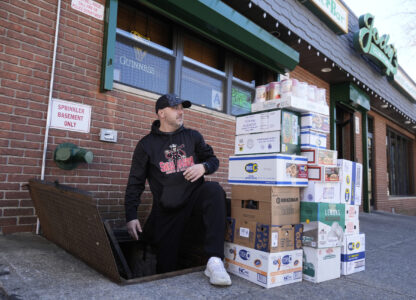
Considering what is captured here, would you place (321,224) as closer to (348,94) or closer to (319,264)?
(319,264)

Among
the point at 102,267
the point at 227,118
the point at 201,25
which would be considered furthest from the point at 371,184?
the point at 102,267

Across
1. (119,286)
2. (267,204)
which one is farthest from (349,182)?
(119,286)

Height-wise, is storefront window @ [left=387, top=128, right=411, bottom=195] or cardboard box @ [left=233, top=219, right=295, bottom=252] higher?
storefront window @ [left=387, top=128, right=411, bottom=195]

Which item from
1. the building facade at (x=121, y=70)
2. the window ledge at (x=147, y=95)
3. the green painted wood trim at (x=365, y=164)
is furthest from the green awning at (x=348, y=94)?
the window ledge at (x=147, y=95)

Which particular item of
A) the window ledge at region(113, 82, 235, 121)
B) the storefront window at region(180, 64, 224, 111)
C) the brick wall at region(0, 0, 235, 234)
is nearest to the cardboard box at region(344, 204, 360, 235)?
the brick wall at region(0, 0, 235, 234)

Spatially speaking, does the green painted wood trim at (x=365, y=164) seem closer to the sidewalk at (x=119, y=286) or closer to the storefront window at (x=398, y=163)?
the storefront window at (x=398, y=163)

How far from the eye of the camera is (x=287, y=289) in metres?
2.28

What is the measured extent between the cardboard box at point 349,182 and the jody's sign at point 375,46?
19.1 feet

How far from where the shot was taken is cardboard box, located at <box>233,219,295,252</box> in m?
2.35

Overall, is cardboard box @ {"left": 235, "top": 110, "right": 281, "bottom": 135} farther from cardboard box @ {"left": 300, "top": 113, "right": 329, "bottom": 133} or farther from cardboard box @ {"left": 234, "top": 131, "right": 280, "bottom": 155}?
cardboard box @ {"left": 300, "top": 113, "right": 329, "bottom": 133}

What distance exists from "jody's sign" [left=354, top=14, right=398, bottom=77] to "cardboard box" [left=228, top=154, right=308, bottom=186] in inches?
252

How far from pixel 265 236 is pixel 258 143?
0.85 m

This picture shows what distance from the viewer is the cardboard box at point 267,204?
244cm

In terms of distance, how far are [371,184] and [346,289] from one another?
344 inches
